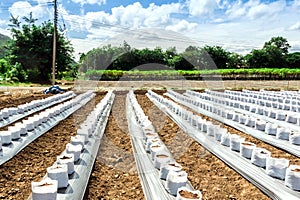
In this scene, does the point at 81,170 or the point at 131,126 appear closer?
the point at 81,170

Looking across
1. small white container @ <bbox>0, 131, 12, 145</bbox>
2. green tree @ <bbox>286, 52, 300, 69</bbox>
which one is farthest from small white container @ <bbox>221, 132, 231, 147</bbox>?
green tree @ <bbox>286, 52, 300, 69</bbox>

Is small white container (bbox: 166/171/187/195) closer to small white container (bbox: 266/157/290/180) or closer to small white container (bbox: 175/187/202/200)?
small white container (bbox: 175/187/202/200)

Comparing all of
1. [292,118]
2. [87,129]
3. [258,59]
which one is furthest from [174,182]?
[258,59]

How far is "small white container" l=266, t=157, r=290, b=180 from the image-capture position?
10.00 feet

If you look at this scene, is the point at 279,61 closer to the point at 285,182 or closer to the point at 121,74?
the point at 121,74

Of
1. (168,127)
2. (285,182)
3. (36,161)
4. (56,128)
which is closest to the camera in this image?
(285,182)

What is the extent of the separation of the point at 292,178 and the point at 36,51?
85.0 feet

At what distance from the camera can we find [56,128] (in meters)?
6.12

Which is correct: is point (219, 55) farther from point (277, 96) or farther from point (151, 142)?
point (151, 142)

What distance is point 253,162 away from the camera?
3.49 metres

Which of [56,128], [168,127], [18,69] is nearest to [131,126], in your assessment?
[168,127]

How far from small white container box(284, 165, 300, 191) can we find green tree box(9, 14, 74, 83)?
2508 cm

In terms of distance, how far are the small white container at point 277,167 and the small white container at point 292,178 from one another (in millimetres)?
147

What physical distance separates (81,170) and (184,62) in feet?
91.3
